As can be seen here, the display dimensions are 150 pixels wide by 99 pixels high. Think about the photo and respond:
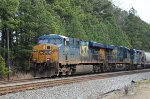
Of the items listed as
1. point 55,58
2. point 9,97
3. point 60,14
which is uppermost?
point 60,14

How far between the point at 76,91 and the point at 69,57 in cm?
1009

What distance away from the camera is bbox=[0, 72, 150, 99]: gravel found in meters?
14.1

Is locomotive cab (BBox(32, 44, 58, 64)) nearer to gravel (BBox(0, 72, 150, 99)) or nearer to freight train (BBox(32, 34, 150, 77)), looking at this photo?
freight train (BBox(32, 34, 150, 77))

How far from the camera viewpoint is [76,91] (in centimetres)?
1712

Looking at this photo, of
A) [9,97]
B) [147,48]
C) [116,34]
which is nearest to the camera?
[9,97]

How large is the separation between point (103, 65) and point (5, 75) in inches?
477

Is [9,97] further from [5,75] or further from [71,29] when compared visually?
[71,29]

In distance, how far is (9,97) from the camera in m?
13.2

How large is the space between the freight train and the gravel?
14.6 feet

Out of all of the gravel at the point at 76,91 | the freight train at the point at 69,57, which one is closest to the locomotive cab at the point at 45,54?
the freight train at the point at 69,57

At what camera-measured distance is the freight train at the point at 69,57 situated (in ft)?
81.8

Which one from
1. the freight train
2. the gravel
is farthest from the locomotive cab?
the gravel

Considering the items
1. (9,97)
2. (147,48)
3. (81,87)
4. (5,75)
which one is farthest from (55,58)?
(147,48)

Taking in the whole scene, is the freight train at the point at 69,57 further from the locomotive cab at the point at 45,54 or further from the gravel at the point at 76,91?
the gravel at the point at 76,91
